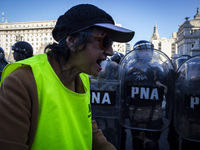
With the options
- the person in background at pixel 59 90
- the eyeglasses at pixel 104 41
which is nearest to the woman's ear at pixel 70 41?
the person in background at pixel 59 90

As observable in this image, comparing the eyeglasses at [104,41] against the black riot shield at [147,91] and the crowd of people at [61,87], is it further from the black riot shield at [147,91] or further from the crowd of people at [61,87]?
the black riot shield at [147,91]

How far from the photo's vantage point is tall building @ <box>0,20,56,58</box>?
7562 centimetres

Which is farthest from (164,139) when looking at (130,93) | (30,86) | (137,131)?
(30,86)

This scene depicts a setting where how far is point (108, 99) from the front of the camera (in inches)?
116

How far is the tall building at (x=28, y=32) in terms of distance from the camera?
75.6 meters

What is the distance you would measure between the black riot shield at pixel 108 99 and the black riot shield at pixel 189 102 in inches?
39.8

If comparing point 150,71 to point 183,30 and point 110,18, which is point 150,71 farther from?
point 183,30

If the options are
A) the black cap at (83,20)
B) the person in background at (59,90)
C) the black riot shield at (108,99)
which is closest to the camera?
the person in background at (59,90)

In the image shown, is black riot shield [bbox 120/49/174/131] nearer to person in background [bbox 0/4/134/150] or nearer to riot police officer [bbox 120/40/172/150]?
riot police officer [bbox 120/40/172/150]

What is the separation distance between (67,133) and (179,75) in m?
2.26

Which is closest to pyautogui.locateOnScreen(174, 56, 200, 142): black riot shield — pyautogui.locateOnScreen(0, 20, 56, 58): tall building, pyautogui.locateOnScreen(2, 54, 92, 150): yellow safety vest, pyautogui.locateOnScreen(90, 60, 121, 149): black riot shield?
pyautogui.locateOnScreen(90, 60, 121, 149): black riot shield

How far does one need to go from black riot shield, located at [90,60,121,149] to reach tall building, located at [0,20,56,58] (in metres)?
77.3

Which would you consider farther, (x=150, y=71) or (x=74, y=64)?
(x=150, y=71)

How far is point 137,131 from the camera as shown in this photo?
294cm
